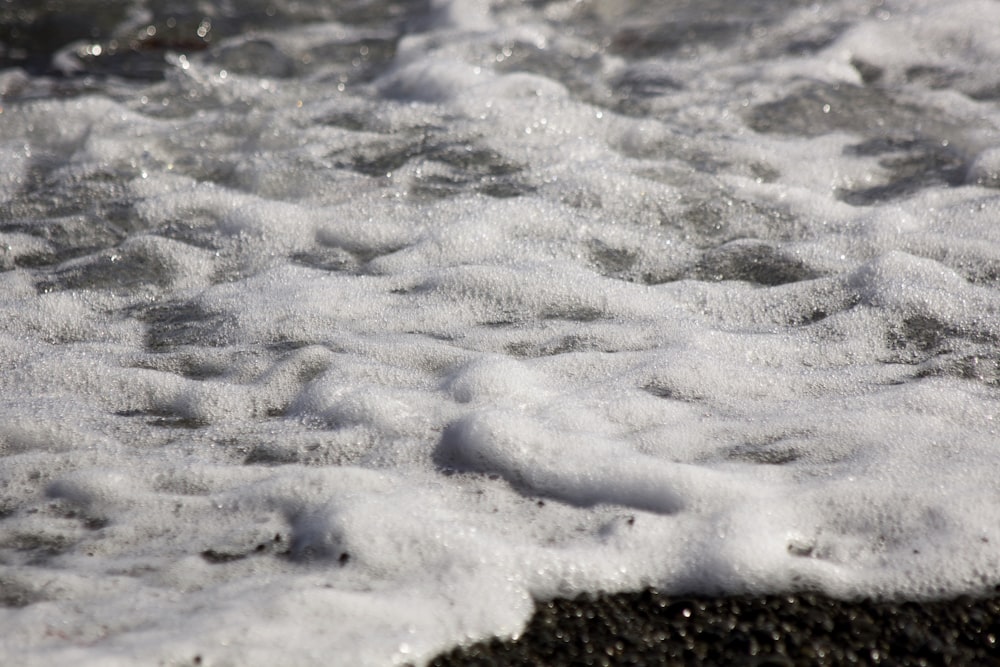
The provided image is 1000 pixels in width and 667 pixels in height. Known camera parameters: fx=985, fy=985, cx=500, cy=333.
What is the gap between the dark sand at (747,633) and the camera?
1953 mm

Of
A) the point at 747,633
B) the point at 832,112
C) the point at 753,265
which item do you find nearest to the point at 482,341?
the point at 753,265

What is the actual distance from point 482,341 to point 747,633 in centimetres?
136

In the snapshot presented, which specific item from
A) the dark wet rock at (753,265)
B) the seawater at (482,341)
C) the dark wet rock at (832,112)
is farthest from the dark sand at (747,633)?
the dark wet rock at (832,112)

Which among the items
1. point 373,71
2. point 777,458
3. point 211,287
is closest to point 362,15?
point 373,71

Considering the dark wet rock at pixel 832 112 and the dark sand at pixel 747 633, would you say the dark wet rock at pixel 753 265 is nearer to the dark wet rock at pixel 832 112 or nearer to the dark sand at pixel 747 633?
the dark wet rock at pixel 832 112

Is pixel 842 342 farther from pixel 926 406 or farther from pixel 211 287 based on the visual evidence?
pixel 211 287

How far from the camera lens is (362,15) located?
7336mm

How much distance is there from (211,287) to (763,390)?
194cm

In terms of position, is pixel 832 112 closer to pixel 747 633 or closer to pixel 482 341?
pixel 482 341

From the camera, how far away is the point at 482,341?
10.2 feet

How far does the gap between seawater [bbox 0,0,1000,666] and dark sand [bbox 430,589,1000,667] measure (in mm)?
52

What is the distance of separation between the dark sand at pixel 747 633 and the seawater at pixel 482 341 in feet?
0.17

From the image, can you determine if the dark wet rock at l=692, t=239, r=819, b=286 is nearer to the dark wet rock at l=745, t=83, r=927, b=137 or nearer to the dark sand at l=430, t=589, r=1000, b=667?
the dark wet rock at l=745, t=83, r=927, b=137

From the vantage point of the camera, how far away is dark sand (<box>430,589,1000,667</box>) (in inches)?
76.9
